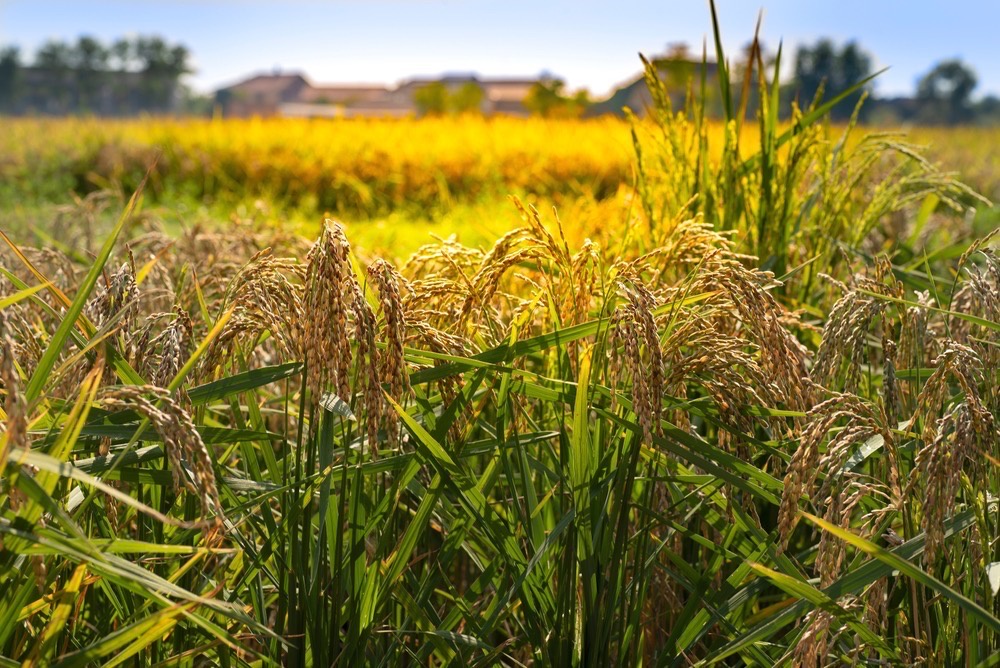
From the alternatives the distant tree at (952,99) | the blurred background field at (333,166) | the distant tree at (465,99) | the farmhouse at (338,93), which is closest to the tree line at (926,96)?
the distant tree at (952,99)

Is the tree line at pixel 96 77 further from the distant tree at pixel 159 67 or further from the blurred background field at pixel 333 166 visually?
the blurred background field at pixel 333 166

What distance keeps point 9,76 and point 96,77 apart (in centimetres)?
991

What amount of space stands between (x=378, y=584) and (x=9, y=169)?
11793 millimetres

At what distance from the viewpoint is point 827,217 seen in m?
2.64

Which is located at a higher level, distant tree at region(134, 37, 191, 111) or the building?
distant tree at region(134, 37, 191, 111)

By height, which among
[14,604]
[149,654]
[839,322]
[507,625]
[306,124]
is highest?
[306,124]

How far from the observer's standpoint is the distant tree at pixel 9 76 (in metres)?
109

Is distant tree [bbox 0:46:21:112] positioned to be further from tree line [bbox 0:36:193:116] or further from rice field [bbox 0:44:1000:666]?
rice field [bbox 0:44:1000:666]

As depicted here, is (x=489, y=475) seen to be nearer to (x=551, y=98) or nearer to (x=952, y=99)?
(x=551, y=98)

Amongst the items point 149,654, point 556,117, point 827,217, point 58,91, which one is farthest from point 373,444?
point 58,91

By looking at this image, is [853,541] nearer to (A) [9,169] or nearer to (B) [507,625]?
(B) [507,625]

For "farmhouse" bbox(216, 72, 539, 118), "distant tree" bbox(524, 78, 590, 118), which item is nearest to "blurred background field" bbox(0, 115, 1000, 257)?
"distant tree" bbox(524, 78, 590, 118)

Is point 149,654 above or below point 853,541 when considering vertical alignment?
below

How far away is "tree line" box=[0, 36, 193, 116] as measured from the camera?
11075 centimetres
